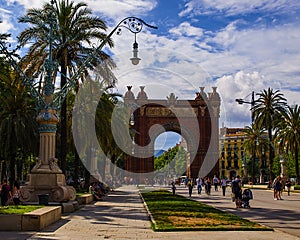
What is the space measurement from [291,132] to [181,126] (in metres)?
30.6

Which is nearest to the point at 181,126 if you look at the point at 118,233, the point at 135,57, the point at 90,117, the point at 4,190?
the point at 90,117

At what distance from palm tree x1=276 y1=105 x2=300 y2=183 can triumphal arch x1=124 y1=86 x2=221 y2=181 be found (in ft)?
80.1

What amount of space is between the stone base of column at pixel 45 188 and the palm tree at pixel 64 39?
5369 millimetres

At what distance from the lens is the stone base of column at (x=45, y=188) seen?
19.1 m

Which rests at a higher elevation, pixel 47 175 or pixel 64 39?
pixel 64 39

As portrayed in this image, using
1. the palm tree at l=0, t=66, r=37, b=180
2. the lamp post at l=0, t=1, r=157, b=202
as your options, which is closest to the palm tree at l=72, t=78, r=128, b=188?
the palm tree at l=0, t=66, r=37, b=180

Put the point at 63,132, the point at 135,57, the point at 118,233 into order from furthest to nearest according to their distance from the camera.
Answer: the point at 63,132, the point at 135,57, the point at 118,233

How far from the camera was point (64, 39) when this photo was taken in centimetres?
2606

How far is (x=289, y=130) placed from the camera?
4975 cm

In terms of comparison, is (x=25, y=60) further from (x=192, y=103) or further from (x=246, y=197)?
(x=192, y=103)

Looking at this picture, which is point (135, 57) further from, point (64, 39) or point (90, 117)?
point (90, 117)

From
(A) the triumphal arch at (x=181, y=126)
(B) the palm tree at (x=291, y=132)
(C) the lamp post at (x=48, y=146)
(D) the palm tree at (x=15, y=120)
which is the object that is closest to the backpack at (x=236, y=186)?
(C) the lamp post at (x=48, y=146)

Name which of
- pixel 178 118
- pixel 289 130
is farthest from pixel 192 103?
pixel 289 130

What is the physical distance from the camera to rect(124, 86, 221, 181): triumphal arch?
7612 centimetres
